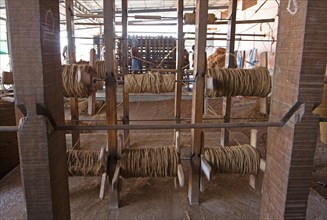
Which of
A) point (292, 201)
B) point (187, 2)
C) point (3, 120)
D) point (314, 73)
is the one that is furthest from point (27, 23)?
point (187, 2)

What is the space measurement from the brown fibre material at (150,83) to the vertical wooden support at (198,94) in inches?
21.8

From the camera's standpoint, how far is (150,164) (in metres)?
2.03

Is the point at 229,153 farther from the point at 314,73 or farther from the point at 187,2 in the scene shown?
the point at 187,2

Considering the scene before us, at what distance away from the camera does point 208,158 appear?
6.90 ft

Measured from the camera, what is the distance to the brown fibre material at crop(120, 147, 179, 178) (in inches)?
79.5

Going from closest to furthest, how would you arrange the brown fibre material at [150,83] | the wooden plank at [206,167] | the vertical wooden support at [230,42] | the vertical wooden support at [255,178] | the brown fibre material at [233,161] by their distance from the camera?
the wooden plank at [206,167] → the brown fibre material at [233,161] → the vertical wooden support at [255,178] → the brown fibre material at [150,83] → the vertical wooden support at [230,42]

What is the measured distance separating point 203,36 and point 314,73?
1162mm

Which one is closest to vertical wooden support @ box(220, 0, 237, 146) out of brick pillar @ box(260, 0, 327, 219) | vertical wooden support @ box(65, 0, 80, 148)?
vertical wooden support @ box(65, 0, 80, 148)

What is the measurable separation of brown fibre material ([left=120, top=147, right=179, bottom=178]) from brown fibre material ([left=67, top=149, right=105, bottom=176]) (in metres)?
0.21

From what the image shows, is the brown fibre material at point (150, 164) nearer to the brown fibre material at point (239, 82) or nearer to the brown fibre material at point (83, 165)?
the brown fibre material at point (83, 165)

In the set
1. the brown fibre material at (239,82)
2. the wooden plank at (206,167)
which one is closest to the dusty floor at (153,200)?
the wooden plank at (206,167)

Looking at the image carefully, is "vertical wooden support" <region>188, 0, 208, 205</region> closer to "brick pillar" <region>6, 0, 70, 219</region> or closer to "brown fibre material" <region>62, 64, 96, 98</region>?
"brown fibre material" <region>62, 64, 96, 98</region>

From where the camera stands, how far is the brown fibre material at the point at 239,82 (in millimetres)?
2170

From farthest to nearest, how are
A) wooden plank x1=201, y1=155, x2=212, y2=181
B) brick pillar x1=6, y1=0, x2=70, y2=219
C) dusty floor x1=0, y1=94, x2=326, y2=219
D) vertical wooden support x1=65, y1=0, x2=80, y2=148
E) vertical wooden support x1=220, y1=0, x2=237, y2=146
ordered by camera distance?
vertical wooden support x1=220, y1=0, x2=237, y2=146 < vertical wooden support x1=65, y1=0, x2=80, y2=148 < dusty floor x1=0, y1=94, x2=326, y2=219 < wooden plank x1=201, y1=155, x2=212, y2=181 < brick pillar x1=6, y1=0, x2=70, y2=219
